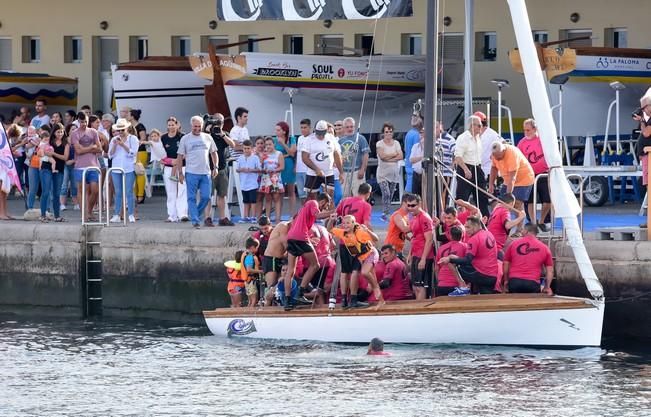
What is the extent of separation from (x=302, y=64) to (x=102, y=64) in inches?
322

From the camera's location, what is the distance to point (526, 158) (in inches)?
854

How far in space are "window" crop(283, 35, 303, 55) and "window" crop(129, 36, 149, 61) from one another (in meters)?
3.37

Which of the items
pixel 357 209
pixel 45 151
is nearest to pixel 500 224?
pixel 357 209

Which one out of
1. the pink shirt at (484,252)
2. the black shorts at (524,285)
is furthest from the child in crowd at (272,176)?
the black shorts at (524,285)

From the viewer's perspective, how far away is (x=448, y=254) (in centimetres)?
1900

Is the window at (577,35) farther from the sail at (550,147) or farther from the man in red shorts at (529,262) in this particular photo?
the man in red shorts at (529,262)

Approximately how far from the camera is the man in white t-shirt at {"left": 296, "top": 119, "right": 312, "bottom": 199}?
22.4 meters

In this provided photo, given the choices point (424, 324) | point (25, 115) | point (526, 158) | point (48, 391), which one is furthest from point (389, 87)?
point (48, 391)

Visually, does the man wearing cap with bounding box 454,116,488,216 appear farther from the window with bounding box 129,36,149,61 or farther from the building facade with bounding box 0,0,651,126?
the window with bounding box 129,36,149,61

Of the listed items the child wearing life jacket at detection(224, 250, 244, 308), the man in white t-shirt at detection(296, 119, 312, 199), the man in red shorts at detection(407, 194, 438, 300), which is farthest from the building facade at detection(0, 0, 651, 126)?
the man in red shorts at detection(407, 194, 438, 300)

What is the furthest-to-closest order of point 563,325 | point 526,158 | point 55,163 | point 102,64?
point 102,64 → point 55,163 → point 526,158 → point 563,325

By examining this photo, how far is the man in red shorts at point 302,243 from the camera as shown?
19516 millimetres

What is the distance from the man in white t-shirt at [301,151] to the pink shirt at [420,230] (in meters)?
3.45

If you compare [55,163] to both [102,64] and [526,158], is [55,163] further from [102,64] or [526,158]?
[102,64]
